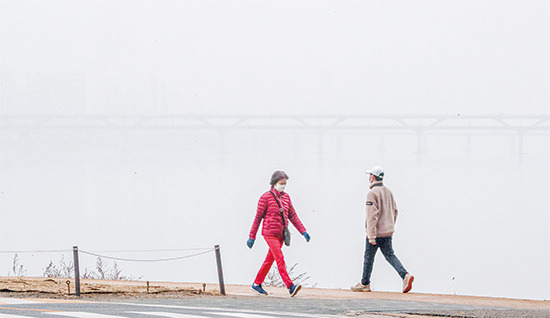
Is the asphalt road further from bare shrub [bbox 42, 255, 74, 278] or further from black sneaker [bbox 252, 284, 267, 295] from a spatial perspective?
bare shrub [bbox 42, 255, 74, 278]

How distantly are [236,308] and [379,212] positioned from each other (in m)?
3.29

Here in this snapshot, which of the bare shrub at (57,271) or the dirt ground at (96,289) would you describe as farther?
the bare shrub at (57,271)

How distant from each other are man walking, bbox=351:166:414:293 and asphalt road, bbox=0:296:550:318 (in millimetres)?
1546

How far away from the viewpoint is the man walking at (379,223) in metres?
12.7

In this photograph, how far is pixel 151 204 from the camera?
66.7 meters

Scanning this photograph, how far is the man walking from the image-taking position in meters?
12.7

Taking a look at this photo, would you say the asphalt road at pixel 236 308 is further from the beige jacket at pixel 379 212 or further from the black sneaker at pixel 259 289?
the beige jacket at pixel 379 212

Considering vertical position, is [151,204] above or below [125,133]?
below

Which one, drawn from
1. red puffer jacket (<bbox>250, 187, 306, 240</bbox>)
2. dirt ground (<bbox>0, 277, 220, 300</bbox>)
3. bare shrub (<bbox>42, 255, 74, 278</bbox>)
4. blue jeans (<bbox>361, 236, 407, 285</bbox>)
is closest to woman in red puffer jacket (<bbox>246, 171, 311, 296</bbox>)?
red puffer jacket (<bbox>250, 187, 306, 240</bbox>)

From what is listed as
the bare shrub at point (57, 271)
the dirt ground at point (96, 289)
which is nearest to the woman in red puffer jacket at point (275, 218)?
the dirt ground at point (96, 289)

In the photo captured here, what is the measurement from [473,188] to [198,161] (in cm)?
7347

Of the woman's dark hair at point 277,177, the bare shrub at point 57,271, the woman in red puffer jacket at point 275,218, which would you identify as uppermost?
the woman's dark hair at point 277,177

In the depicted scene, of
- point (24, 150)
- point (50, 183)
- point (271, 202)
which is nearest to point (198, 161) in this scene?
point (24, 150)

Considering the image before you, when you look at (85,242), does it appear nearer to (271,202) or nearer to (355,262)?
(355,262)
